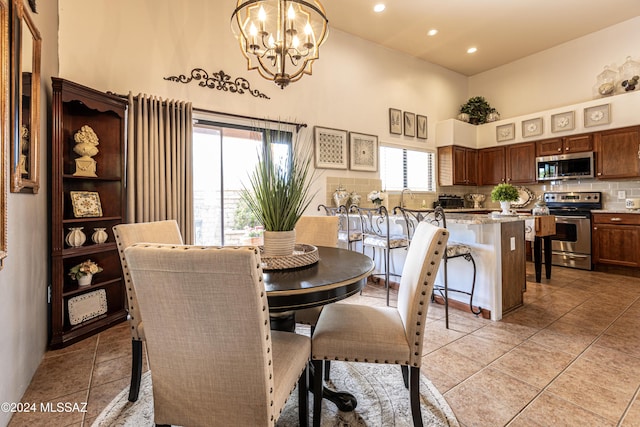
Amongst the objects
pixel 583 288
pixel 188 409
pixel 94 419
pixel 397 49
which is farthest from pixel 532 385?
pixel 397 49

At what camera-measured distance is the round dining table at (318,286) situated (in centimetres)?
115

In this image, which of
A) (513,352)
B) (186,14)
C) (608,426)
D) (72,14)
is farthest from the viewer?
(186,14)

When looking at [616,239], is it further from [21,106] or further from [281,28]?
[21,106]

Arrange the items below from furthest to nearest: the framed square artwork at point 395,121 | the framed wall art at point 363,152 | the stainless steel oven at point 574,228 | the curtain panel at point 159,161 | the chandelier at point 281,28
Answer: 1. the framed square artwork at point 395,121
2. the framed wall art at point 363,152
3. the stainless steel oven at point 574,228
4. the curtain panel at point 159,161
5. the chandelier at point 281,28

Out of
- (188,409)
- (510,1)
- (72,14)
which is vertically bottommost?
(188,409)

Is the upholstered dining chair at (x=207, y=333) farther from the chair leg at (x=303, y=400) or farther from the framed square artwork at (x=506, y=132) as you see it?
the framed square artwork at (x=506, y=132)

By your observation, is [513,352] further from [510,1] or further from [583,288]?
[510,1]

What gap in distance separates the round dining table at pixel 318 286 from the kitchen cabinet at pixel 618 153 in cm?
490

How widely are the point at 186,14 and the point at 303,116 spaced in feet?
5.66

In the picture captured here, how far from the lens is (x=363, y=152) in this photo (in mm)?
4789

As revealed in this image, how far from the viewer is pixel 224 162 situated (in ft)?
12.0

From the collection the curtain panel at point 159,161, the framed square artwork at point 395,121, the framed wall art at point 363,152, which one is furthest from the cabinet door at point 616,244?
the curtain panel at point 159,161

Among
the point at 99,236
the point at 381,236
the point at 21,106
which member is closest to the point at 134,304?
the point at 21,106

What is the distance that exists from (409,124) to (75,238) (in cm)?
492
